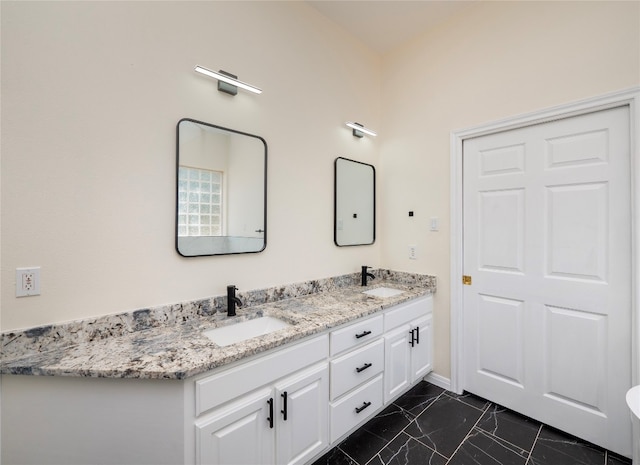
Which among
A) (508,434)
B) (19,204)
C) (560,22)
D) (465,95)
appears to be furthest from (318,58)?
(508,434)

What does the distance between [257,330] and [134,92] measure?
1467mm

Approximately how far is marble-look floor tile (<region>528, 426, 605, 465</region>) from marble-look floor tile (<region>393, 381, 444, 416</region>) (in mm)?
671

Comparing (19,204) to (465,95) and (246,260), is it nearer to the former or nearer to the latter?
(246,260)

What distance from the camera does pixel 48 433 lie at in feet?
3.63

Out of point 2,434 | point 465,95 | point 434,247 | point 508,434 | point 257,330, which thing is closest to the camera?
point 2,434

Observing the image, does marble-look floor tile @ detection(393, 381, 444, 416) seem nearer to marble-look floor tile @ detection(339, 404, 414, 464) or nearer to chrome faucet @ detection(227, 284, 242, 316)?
marble-look floor tile @ detection(339, 404, 414, 464)

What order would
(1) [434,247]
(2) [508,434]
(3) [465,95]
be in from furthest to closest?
1. (1) [434,247]
2. (3) [465,95]
3. (2) [508,434]

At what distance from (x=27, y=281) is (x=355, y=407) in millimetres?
1810

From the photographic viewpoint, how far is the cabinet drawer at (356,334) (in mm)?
1643

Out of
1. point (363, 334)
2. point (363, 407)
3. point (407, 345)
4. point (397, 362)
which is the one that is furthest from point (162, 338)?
point (407, 345)

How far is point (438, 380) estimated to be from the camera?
7.97 ft

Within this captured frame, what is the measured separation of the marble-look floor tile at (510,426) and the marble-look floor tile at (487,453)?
7cm

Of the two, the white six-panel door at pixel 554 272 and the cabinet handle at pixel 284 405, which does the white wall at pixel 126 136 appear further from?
the white six-panel door at pixel 554 272

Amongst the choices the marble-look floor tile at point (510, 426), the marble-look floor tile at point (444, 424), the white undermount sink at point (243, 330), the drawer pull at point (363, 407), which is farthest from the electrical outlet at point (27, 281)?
the marble-look floor tile at point (510, 426)
